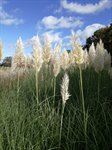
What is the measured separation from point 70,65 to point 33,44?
4989 mm

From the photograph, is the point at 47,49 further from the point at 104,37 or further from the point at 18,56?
the point at 104,37

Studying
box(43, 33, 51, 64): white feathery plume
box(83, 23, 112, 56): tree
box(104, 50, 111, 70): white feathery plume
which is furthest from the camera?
box(83, 23, 112, 56): tree

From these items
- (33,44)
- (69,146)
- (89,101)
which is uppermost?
(33,44)

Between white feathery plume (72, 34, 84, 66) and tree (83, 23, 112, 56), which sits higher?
tree (83, 23, 112, 56)

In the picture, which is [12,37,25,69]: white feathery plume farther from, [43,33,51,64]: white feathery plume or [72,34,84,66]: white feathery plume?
[72,34,84,66]: white feathery plume

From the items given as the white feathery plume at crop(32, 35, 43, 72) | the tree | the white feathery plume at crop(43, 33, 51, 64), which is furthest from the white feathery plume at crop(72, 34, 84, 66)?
the tree

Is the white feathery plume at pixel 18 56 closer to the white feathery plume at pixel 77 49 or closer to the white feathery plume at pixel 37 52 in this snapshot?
the white feathery plume at pixel 37 52

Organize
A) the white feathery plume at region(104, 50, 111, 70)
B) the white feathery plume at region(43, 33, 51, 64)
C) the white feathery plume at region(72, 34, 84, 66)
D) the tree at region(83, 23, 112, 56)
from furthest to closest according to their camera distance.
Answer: the tree at region(83, 23, 112, 56)
the white feathery plume at region(104, 50, 111, 70)
the white feathery plume at region(43, 33, 51, 64)
the white feathery plume at region(72, 34, 84, 66)

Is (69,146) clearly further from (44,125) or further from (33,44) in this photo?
(33,44)

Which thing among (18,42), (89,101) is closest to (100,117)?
(89,101)

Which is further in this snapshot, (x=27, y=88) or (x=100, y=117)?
(x=27, y=88)

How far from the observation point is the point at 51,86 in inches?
302

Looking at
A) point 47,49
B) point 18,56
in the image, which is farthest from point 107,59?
point 18,56

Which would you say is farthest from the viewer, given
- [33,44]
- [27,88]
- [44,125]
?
[27,88]
